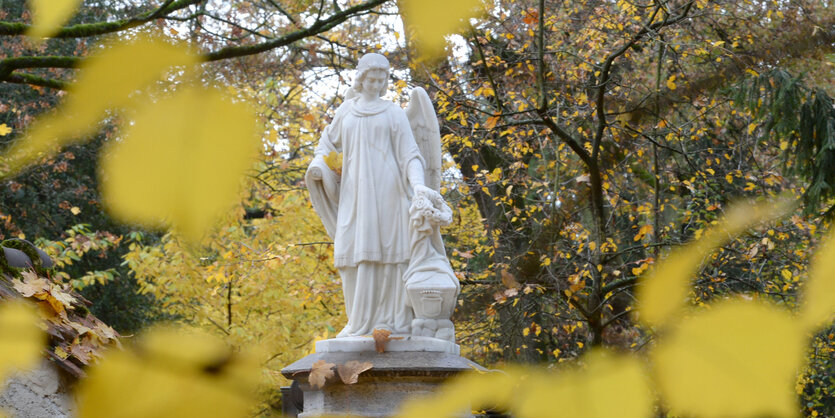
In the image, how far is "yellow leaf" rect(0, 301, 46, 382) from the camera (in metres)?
0.29

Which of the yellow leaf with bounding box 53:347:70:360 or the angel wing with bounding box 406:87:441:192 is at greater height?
the angel wing with bounding box 406:87:441:192

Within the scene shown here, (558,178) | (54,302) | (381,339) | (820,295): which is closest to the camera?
(820,295)

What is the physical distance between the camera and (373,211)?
4.88 metres

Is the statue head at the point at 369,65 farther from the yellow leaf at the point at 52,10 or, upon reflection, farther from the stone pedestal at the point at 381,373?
the yellow leaf at the point at 52,10

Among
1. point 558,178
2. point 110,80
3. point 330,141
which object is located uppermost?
point 558,178

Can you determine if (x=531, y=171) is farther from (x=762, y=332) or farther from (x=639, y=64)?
(x=762, y=332)

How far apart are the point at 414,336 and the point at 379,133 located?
1.28 meters

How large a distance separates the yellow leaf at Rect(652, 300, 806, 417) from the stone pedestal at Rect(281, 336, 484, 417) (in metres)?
3.89

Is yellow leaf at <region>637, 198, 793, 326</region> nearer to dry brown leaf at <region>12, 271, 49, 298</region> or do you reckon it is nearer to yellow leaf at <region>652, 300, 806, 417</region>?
yellow leaf at <region>652, 300, 806, 417</region>

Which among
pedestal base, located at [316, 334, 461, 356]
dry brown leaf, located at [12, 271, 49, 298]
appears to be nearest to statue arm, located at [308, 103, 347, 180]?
pedestal base, located at [316, 334, 461, 356]

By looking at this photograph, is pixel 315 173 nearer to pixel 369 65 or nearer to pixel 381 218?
pixel 381 218

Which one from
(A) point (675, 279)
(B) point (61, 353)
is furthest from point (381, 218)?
(A) point (675, 279)

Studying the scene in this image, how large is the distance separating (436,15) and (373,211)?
15.0 ft

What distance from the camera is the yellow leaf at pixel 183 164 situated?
0.89 ft
